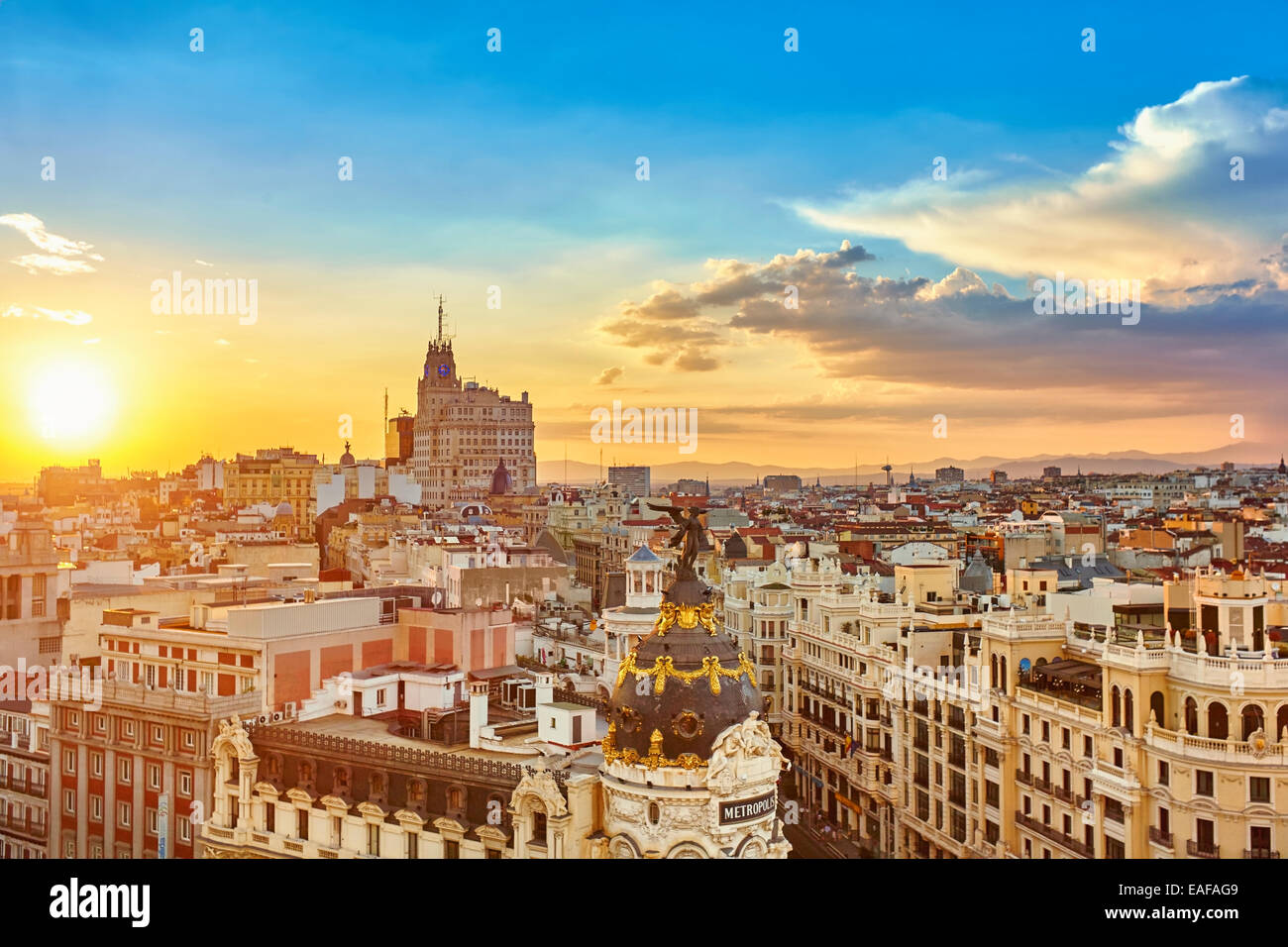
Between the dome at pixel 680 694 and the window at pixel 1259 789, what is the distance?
650cm

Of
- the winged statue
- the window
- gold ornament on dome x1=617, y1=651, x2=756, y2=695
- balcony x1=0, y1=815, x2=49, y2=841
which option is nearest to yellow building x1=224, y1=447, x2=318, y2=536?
balcony x1=0, y1=815, x2=49, y2=841

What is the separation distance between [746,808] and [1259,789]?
6.79 meters

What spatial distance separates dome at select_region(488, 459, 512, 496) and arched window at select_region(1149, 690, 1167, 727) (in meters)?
42.7

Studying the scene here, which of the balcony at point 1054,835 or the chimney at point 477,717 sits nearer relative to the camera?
the chimney at point 477,717

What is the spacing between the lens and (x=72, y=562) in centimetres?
2472

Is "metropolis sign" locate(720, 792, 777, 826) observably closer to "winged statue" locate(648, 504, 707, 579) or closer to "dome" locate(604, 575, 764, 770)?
"dome" locate(604, 575, 764, 770)

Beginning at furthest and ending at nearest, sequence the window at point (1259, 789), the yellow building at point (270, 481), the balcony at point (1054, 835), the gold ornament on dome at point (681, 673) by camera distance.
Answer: the yellow building at point (270, 481) → the balcony at point (1054, 835) → the window at point (1259, 789) → the gold ornament on dome at point (681, 673)

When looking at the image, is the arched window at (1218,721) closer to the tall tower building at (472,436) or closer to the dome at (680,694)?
the dome at (680,694)

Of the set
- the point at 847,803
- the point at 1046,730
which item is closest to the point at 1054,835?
the point at 1046,730

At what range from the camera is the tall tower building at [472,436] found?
55125mm

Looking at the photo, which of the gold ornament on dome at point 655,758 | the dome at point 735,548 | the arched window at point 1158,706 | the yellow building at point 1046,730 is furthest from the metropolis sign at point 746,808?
the dome at point 735,548
